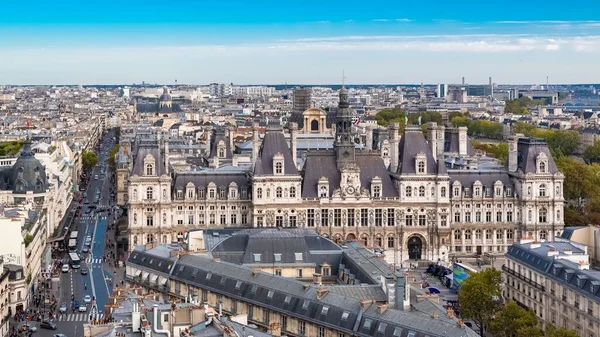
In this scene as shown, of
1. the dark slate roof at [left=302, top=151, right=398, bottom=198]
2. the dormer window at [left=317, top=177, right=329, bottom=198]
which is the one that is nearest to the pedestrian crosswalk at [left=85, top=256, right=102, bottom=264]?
the dark slate roof at [left=302, top=151, right=398, bottom=198]

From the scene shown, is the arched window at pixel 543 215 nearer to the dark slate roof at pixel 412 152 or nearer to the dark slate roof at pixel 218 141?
the dark slate roof at pixel 412 152

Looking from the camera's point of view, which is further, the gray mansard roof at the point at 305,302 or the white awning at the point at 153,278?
the white awning at the point at 153,278

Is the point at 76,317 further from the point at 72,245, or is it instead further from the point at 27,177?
the point at 27,177

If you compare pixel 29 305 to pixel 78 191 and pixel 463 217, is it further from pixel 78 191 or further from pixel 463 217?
pixel 78 191

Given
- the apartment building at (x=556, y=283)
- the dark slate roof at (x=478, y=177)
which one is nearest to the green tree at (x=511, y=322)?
the apartment building at (x=556, y=283)

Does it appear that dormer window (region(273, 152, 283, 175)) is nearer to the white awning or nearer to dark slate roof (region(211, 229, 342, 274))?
dark slate roof (region(211, 229, 342, 274))

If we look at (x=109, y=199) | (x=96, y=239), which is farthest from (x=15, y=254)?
(x=109, y=199)

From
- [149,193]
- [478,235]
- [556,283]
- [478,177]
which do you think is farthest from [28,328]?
[478,177]
